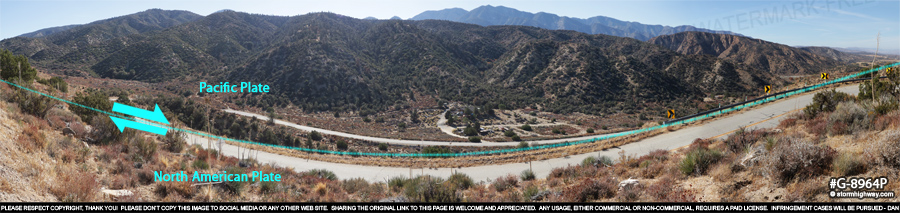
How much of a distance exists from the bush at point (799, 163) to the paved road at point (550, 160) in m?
6.14

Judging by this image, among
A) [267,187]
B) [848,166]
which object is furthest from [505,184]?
[848,166]

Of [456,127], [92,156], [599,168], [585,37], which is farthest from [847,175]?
[585,37]

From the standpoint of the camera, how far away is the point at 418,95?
68.7 metres

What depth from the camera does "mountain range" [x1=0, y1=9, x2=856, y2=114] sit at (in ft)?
201

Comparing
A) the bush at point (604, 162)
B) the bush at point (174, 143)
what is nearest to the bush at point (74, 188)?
the bush at point (174, 143)

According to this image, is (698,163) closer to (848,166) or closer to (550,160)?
(848,166)

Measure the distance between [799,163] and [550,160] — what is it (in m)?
8.18

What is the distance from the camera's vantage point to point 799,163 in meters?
5.79

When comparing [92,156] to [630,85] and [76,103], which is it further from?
[630,85]

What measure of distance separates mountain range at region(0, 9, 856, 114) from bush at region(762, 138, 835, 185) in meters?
Result: 51.9

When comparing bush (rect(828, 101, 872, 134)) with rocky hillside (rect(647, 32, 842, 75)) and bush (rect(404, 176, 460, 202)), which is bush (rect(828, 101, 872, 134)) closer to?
bush (rect(404, 176, 460, 202))

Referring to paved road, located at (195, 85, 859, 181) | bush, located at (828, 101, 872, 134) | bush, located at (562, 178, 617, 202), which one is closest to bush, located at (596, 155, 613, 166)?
paved road, located at (195, 85, 859, 181)

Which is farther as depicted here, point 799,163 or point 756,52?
point 756,52

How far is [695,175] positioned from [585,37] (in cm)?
11767
